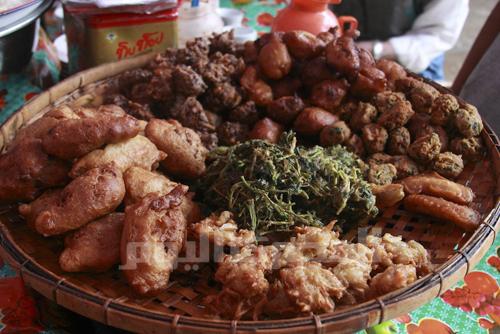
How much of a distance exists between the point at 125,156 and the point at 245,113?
0.68 m

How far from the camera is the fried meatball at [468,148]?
2.03 meters

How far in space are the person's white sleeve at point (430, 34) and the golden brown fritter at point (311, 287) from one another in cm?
275

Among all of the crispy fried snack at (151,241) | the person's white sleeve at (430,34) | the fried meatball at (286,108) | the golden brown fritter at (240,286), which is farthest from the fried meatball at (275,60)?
the person's white sleeve at (430,34)

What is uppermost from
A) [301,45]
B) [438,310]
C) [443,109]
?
[301,45]

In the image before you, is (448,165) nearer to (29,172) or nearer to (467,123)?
(467,123)

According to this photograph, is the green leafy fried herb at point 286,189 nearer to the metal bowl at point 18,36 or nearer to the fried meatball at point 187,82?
the fried meatball at point 187,82

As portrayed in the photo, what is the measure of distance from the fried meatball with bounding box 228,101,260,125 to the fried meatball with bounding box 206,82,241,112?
32 mm

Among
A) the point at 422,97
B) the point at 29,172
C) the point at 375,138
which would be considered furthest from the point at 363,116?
the point at 29,172

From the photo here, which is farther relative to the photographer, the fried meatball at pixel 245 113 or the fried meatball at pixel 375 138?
the fried meatball at pixel 245 113

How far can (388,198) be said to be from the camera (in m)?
1.82

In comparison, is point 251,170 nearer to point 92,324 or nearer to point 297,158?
point 297,158

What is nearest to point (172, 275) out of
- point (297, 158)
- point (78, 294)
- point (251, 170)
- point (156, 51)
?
point (78, 294)

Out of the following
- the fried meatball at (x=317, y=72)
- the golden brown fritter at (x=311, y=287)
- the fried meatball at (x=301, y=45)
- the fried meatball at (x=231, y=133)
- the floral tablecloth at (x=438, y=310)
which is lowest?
the floral tablecloth at (x=438, y=310)

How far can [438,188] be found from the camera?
182cm
